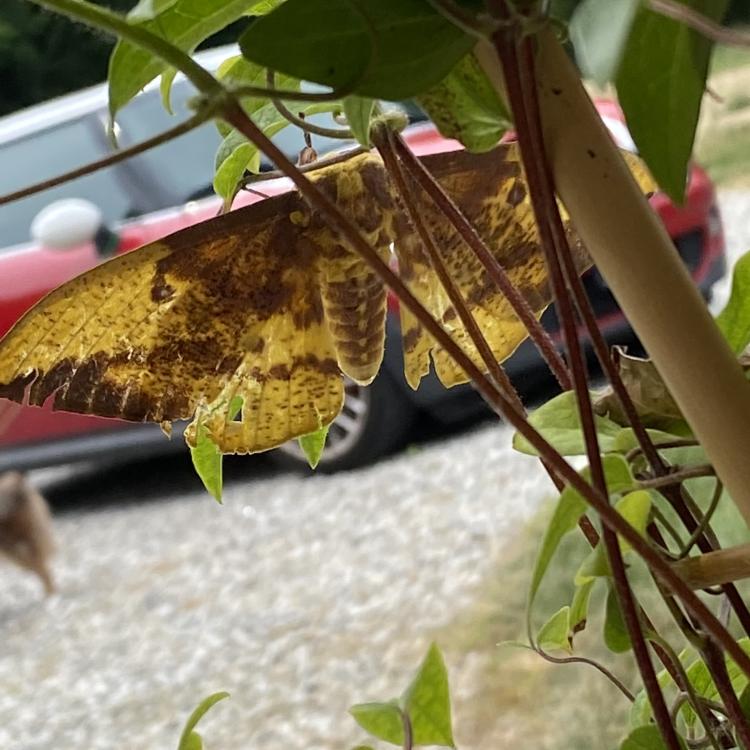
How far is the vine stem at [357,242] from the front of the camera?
0.14m

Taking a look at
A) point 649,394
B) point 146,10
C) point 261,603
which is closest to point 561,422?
point 649,394

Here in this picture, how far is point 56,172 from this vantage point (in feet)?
4.72

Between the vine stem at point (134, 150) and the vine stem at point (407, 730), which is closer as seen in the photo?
the vine stem at point (134, 150)

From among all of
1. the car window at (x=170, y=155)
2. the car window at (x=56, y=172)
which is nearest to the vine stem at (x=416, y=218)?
the car window at (x=170, y=155)

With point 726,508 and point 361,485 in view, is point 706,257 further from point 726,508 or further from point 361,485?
point 726,508

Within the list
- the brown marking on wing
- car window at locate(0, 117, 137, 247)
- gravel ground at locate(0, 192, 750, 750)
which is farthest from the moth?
car window at locate(0, 117, 137, 247)

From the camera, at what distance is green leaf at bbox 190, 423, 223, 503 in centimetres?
27

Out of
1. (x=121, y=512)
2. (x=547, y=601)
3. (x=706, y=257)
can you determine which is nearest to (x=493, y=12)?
(x=547, y=601)

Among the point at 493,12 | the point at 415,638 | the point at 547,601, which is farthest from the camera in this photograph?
the point at 415,638

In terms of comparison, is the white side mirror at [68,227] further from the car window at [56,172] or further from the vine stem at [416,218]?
the vine stem at [416,218]

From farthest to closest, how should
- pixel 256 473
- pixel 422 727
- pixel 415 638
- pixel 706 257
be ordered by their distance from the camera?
1. pixel 256 473
2. pixel 706 257
3. pixel 415 638
4. pixel 422 727

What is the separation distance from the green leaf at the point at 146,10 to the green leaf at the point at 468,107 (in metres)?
0.05

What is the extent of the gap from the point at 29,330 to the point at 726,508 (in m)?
0.21

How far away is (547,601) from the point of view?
925mm
